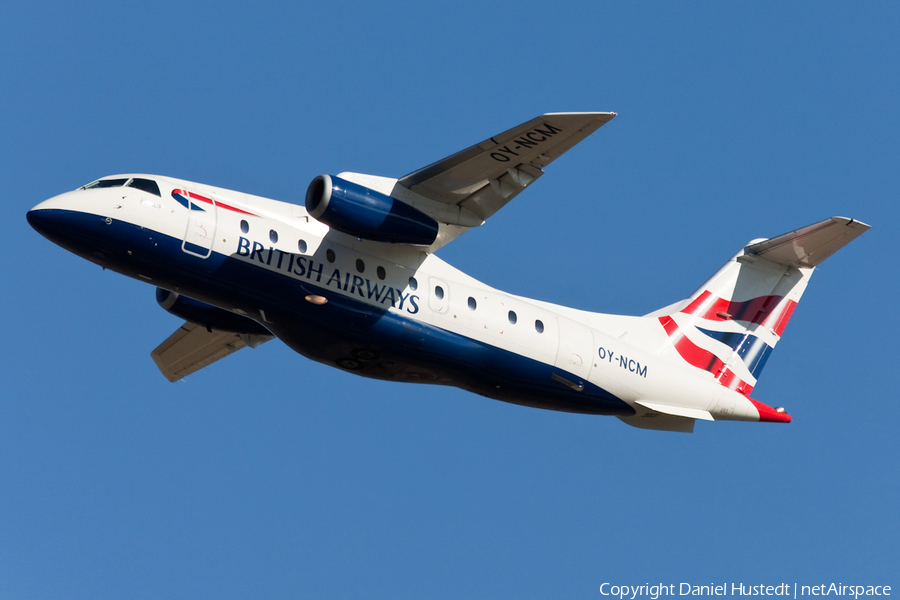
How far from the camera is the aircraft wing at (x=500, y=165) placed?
1208 centimetres

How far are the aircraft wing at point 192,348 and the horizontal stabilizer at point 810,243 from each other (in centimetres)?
790

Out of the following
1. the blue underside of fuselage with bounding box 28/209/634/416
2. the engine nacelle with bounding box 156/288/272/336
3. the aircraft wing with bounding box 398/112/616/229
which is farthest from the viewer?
the engine nacelle with bounding box 156/288/272/336

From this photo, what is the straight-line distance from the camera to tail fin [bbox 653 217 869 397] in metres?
16.0

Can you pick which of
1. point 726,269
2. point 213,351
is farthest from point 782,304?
point 213,351

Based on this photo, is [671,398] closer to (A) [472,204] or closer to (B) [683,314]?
(B) [683,314]

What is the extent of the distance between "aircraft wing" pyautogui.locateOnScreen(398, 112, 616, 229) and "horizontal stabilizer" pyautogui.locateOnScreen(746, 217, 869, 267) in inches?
196

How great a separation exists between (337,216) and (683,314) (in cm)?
640

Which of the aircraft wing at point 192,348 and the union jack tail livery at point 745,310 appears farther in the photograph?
the aircraft wing at point 192,348

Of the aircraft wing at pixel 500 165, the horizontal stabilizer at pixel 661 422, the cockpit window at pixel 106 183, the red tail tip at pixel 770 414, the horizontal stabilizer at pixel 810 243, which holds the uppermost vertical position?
the horizontal stabilizer at pixel 810 243

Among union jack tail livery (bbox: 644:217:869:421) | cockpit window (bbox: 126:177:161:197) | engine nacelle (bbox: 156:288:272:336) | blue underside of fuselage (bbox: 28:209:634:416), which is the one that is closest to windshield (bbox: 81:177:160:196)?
cockpit window (bbox: 126:177:161:197)

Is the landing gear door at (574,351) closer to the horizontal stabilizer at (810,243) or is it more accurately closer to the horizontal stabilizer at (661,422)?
the horizontal stabilizer at (661,422)

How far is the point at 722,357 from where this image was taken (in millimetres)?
16188

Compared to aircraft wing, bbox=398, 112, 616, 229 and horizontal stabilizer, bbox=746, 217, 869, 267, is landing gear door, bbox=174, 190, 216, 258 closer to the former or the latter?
aircraft wing, bbox=398, 112, 616, 229

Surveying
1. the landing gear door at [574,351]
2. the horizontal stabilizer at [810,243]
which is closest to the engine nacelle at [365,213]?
the landing gear door at [574,351]
